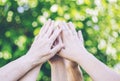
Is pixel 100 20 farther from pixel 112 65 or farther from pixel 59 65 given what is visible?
pixel 59 65

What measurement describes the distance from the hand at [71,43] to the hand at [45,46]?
0.06 ft

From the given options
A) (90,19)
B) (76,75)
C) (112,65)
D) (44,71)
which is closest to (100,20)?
(90,19)

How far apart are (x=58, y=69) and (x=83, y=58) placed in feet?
0.28

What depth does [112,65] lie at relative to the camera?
3146 mm

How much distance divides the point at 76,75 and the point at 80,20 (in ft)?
5.13

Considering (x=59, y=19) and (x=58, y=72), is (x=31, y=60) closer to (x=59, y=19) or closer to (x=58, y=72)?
(x=58, y=72)

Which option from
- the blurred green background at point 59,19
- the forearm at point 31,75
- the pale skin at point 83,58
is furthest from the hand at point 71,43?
the blurred green background at point 59,19

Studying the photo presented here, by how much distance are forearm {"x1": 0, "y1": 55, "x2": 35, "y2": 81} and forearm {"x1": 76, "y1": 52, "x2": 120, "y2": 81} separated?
5.7 inches

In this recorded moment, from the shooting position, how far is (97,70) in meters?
1.32

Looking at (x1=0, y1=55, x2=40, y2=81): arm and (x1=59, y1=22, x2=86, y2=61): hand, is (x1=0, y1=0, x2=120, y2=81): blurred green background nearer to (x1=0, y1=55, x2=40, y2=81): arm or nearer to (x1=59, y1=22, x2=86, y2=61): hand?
(x1=59, y1=22, x2=86, y2=61): hand

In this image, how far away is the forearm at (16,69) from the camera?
128cm

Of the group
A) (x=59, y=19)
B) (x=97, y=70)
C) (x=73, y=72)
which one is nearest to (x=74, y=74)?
(x=73, y=72)

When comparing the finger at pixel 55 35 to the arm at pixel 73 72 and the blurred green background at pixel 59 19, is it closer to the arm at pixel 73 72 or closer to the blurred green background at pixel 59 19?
the arm at pixel 73 72

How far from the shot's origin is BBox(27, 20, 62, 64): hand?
1.36m
